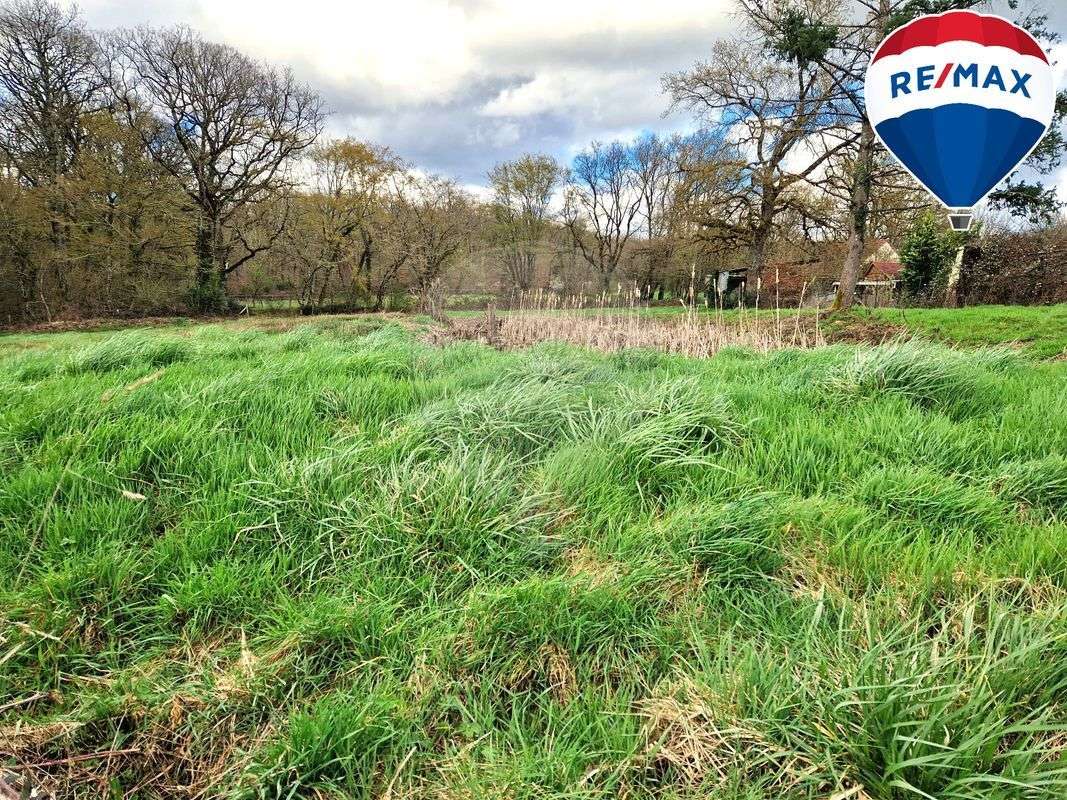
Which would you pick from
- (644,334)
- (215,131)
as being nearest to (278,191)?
(215,131)

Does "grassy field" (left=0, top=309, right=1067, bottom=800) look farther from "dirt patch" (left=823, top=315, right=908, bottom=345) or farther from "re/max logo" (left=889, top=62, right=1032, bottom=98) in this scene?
"dirt patch" (left=823, top=315, right=908, bottom=345)

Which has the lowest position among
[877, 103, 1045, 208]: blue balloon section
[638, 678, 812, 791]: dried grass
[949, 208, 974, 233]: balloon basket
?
[638, 678, 812, 791]: dried grass

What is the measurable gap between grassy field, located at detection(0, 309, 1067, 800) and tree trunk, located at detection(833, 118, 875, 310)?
43.3ft

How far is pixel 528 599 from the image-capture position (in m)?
1.55

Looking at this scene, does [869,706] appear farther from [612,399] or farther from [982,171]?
[982,171]

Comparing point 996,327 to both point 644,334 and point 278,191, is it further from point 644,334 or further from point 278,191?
point 278,191

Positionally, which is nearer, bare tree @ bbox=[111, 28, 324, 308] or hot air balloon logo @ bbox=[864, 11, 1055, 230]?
hot air balloon logo @ bbox=[864, 11, 1055, 230]

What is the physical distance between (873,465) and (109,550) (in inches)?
129

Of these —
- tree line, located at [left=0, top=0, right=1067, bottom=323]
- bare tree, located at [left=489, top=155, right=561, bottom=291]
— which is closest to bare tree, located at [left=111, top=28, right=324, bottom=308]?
tree line, located at [left=0, top=0, right=1067, bottom=323]

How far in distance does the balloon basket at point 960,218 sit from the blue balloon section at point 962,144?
6 centimetres

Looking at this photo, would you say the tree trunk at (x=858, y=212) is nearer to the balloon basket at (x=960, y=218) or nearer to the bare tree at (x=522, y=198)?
the balloon basket at (x=960, y=218)

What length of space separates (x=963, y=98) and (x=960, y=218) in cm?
129

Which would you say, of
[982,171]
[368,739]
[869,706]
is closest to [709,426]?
→ [869,706]

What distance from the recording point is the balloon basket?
5562 mm
